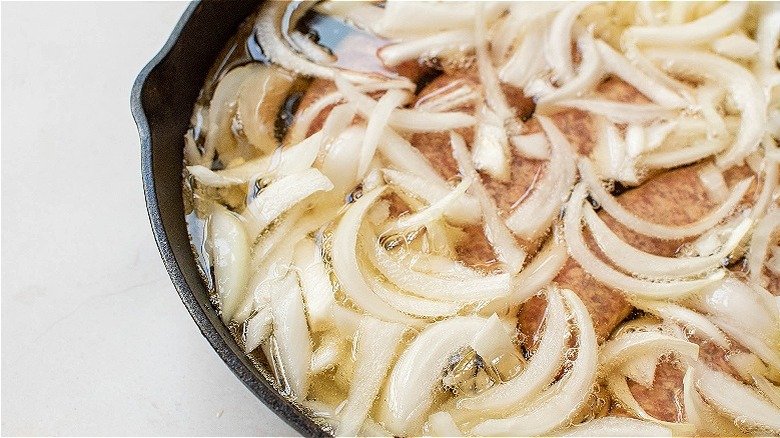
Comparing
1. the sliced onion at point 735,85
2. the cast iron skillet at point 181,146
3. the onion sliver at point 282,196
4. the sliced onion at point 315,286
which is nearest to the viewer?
the cast iron skillet at point 181,146

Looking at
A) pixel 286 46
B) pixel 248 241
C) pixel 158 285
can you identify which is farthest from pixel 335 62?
pixel 158 285

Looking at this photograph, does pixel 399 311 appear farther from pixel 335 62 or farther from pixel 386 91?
pixel 335 62

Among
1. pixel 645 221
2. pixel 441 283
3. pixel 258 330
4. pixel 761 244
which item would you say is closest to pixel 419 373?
pixel 441 283

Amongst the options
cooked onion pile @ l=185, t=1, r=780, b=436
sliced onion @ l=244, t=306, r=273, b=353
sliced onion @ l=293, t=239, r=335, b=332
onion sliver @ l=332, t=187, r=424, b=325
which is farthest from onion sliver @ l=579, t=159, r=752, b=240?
sliced onion @ l=244, t=306, r=273, b=353

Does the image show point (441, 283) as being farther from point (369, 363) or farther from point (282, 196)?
point (282, 196)

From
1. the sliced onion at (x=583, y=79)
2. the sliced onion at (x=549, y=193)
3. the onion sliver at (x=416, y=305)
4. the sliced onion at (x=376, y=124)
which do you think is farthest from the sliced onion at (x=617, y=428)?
the sliced onion at (x=583, y=79)

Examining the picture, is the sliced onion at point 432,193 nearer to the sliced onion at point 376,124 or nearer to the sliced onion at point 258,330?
the sliced onion at point 376,124

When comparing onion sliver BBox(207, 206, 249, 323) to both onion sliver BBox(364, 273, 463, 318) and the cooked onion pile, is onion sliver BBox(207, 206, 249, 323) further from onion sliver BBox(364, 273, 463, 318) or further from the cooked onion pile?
onion sliver BBox(364, 273, 463, 318)
